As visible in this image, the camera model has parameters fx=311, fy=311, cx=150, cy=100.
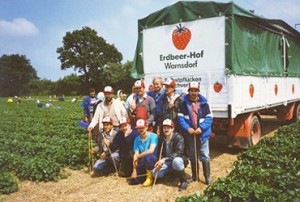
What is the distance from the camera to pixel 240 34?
25.0 ft

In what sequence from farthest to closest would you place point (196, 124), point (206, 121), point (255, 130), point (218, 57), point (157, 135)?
point (255, 130) → point (218, 57) → point (157, 135) → point (196, 124) → point (206, 121)

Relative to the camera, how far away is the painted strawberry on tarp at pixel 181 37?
309 inches

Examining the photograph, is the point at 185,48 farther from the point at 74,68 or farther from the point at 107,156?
the point at 74,68

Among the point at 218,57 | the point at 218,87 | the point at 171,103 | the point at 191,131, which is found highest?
the point at 218,57

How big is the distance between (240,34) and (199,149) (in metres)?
3.25

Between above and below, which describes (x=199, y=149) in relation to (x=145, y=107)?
below

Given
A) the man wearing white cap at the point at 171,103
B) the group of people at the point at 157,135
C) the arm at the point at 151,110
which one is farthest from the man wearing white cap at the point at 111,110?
the man wearing white cap at the point at 171,103

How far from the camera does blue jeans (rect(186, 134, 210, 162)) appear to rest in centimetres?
606

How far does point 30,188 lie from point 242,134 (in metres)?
5.19

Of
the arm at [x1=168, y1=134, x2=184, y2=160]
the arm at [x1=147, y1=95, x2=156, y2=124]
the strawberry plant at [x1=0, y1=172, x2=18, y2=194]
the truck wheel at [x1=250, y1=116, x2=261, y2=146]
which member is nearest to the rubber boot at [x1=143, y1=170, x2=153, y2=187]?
the arm at [x1=168, y1=134, x2=184, y2=160]

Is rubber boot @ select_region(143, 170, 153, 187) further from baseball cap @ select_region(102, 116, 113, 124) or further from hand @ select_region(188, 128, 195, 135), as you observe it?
baseball cap @ select_region(102, 116, 113, 124)

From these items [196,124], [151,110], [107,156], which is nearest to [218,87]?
[196,124]

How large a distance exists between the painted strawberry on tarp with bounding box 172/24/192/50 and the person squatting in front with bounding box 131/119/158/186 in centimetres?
271

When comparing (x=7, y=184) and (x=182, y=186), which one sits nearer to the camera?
(x=182, y=186)
